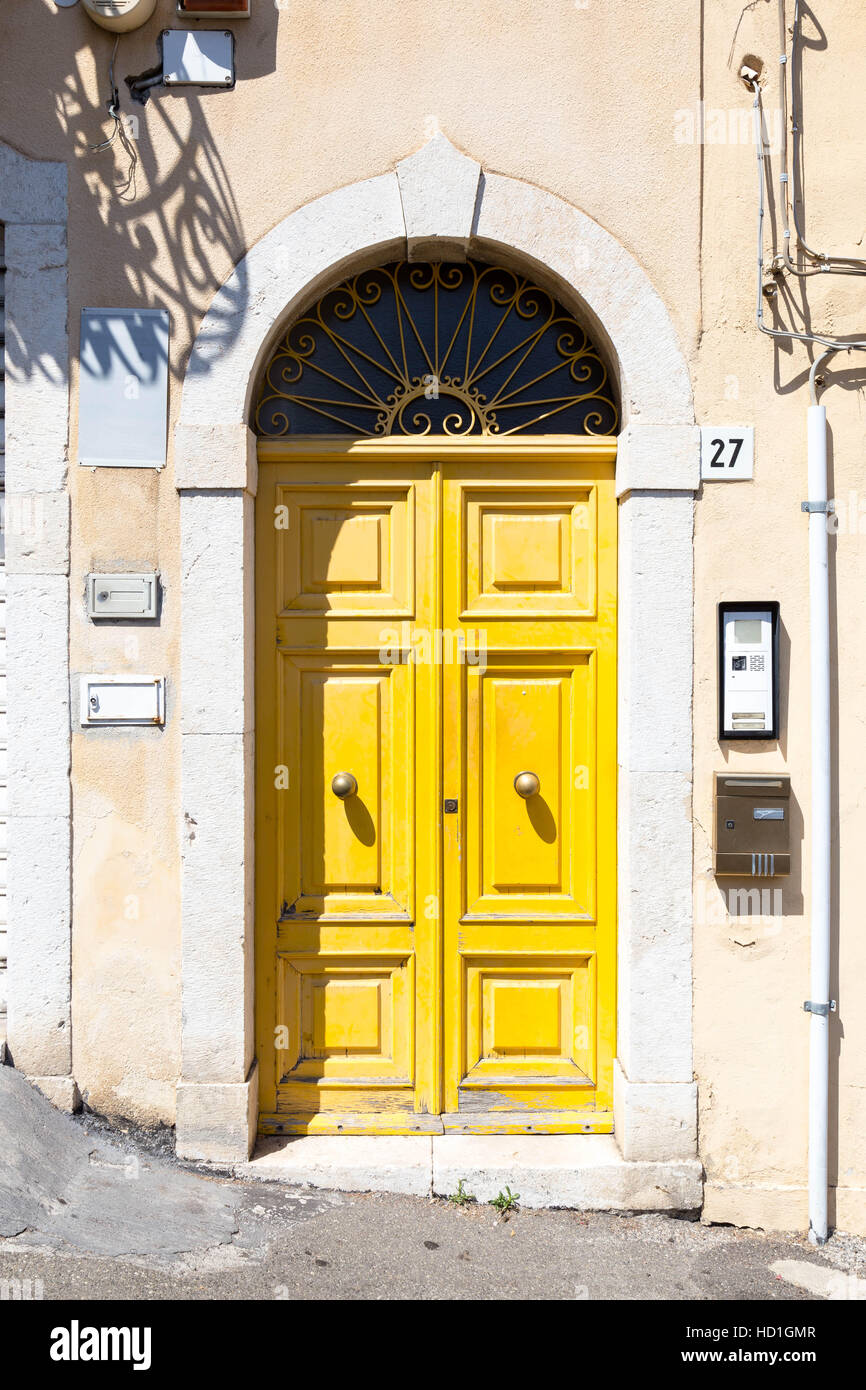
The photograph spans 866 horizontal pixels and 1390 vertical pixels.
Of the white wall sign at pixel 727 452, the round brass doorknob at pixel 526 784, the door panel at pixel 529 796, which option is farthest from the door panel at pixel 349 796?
the white wall sign at pixel 727 452

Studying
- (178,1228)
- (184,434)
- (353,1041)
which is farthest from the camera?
(353,1041)

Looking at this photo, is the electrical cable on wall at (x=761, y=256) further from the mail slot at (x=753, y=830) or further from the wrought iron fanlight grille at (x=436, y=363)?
the mail slot at (x=753, y=830)

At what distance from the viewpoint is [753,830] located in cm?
402

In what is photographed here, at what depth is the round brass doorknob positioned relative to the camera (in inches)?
165

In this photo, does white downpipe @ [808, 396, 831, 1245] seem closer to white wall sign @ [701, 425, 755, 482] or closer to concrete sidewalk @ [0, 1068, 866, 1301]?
white wall sign @ [701, 425, 755, 482]

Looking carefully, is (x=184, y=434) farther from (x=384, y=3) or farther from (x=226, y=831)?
(x=384, y=3)

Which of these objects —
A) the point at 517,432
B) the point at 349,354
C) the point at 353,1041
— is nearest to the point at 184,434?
the point at 349,354

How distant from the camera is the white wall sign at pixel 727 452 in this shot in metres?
4.05

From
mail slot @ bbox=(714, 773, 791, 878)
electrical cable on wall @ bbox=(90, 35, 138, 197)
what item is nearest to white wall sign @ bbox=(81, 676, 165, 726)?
electrical cable on wall @ bbox=(90, 35, 138, 197)

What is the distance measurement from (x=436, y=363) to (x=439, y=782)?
1832 mm

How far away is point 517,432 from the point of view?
427 centimetres

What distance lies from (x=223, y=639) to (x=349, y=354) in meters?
1.38

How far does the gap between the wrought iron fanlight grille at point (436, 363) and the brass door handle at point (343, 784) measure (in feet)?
4.96

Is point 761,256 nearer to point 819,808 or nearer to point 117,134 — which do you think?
point 819,808
